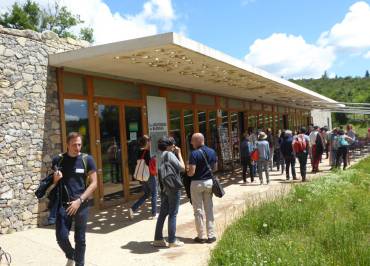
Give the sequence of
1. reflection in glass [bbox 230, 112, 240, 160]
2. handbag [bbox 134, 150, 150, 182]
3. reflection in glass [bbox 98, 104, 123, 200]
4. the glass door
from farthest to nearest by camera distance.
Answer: reflection in glass [bbox 230, 112, 240, 160]
reflection in glass [bbox 98, 104, 123, 200]
the glass door
handbag [bbox 134, 150, 150, 182]

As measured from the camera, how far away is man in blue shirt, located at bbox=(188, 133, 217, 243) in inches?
255

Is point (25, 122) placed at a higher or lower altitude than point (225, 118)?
lower

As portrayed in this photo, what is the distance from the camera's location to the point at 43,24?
118ft

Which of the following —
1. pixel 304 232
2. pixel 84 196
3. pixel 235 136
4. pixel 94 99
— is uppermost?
pixel 94 99

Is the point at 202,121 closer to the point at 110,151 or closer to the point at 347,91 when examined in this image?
the point at 110,151

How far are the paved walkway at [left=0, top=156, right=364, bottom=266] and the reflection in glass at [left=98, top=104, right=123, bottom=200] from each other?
1.70 ft

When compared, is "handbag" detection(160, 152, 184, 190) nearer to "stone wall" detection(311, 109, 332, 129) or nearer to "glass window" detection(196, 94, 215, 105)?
"glass window" detection(196, 94, 215, 105)

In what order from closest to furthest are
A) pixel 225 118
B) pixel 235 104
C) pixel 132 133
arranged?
pixel 132 133 → pixel 225 118 → pixel 235 104

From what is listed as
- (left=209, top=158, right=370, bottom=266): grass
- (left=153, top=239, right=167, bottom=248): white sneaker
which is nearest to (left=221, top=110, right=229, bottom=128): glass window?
(left=209, top=158, right=370, bottom=266): grass

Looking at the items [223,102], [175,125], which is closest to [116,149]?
[175,125]

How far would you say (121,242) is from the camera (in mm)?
6770

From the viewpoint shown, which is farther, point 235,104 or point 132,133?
point 235,104

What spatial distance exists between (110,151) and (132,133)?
3.12 ft

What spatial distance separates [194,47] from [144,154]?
222cm
